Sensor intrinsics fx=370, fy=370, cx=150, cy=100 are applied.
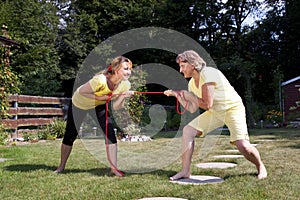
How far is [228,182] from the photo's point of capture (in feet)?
10.7

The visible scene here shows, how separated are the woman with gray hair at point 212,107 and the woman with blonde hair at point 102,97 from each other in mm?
610

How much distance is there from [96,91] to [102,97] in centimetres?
10

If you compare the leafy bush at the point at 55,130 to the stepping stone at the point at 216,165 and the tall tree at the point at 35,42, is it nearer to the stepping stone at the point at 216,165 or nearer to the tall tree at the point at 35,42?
the stepping stone at the point at 216,165

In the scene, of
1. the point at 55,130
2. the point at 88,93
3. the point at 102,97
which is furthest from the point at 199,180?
the point at 55,130

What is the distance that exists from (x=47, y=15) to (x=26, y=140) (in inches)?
497

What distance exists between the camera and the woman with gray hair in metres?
3.44

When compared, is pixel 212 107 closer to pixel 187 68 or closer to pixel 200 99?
pixel 200 99

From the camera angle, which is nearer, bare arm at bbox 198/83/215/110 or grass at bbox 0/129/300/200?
grass at bbox 0/129/300/200

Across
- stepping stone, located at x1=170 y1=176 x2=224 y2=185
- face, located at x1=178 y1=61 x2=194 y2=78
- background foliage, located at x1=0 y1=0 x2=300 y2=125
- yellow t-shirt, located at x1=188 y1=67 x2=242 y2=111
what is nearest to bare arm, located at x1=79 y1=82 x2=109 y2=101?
face, located at x1=178 y1=61 x2=194 y2=78

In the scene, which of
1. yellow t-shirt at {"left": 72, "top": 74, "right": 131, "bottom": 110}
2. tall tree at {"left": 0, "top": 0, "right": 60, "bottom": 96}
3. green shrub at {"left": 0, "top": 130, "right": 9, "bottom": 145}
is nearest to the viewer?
yellow t-shirt at {"left": 72, "top": 74, "right": 131, "bottom": 110}

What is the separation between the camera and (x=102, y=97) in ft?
12.9

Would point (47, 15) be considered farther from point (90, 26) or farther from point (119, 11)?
point (119, 11)

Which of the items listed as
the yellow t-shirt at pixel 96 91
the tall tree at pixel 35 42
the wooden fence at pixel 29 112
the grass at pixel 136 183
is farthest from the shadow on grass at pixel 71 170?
the tall tree at pixel 35 42

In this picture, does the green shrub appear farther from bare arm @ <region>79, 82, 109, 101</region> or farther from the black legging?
bare arm @ <region>79, 82, 109, 101</region>
